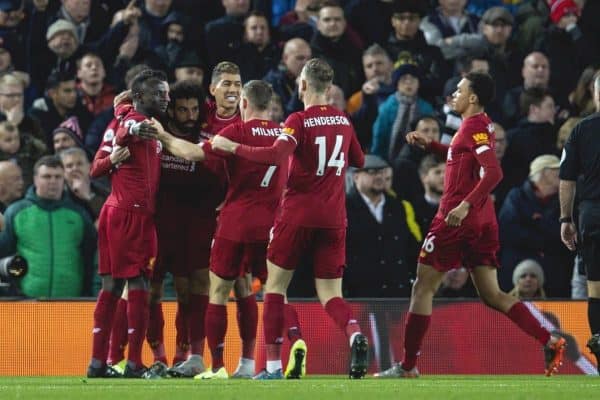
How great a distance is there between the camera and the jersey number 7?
12.6 m

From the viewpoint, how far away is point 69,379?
1333cm

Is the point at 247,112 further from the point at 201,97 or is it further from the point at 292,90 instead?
the point at 292,90

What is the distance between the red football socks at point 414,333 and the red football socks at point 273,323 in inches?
49.7

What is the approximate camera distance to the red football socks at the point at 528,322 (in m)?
13.1

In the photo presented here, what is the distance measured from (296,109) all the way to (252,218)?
15.9 feet

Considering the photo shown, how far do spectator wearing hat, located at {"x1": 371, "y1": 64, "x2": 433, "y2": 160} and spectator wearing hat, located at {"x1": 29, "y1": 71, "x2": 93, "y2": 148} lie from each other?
328 centimetres

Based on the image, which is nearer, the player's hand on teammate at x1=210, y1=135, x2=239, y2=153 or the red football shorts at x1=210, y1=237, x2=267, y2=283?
the player's hand on teammate at x1=210, y1=135, x2=239, y2=153

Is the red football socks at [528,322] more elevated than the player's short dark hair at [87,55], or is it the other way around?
the player's short dark hair at [87,55]

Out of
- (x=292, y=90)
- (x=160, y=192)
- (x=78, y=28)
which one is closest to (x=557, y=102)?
(x=292, y=90)

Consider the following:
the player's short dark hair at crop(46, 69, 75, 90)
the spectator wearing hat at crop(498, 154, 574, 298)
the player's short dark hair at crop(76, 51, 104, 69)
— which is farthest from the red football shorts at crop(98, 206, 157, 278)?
the player's short dark hair at crop(76, 51, 104, 69)

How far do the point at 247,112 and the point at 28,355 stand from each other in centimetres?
373

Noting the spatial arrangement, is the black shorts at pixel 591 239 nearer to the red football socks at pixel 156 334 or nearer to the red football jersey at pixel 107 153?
the red football socks at pixel 156 334

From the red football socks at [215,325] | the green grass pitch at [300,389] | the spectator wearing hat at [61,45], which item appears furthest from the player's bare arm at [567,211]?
the spectator wearing hat at [61,45]

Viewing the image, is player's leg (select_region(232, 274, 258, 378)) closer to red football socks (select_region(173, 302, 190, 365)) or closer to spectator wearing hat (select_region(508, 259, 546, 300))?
red football socks (select_region(173, 302, 190, 365))
